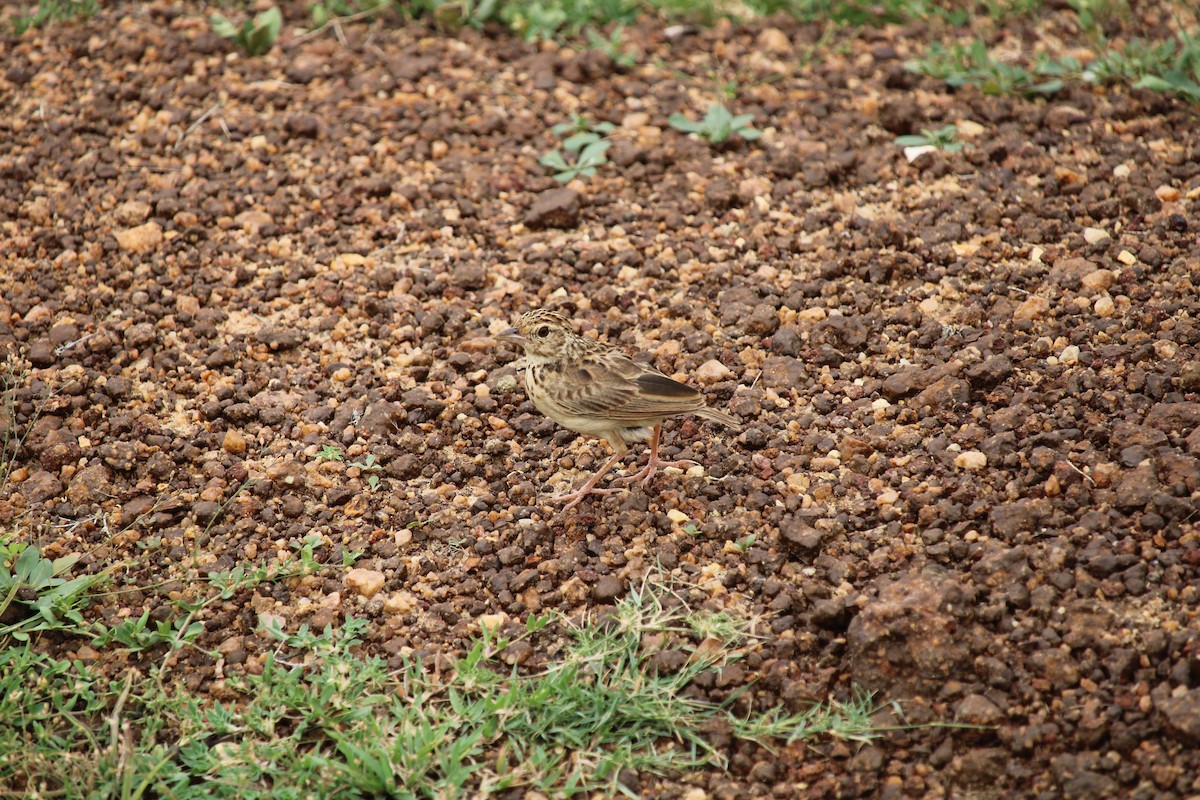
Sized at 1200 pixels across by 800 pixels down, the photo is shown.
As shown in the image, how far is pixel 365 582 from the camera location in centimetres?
541

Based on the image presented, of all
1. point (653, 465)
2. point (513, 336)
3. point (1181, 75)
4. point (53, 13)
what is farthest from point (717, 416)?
point (53, 13)

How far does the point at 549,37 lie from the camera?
907cm

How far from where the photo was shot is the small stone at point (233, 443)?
6164 millimetres

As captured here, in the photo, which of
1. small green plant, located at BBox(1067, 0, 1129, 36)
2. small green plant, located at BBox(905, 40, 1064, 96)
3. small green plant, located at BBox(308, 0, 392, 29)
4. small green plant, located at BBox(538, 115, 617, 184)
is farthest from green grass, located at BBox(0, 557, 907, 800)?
small green plant, located at BBox(1067, 0, 1129, 36)

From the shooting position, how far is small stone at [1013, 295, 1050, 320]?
6301 mm

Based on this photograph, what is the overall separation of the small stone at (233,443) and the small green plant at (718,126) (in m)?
3.80

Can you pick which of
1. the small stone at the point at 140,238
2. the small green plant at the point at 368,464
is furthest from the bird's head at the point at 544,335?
the small stone at the point at 140,238

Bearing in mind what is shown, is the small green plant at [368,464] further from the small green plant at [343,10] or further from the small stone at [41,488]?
the small green plant at [343,10]

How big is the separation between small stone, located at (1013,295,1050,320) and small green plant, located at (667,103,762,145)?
246 centimetres

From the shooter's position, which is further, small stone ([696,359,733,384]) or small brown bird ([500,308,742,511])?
small stone ([696,359,733,384])

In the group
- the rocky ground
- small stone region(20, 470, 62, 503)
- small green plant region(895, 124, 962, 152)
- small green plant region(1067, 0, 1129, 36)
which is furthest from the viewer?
small green plant region(1067, 0, 1129, 36)

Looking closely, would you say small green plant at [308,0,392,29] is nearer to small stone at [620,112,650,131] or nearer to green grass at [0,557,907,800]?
small stone at [620,112,650,131]

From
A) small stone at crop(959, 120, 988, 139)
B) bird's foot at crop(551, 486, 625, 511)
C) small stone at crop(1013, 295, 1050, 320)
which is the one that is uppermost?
small stone at crop(959, 120, 988, 139)

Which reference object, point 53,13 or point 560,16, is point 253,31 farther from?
point 560,16
